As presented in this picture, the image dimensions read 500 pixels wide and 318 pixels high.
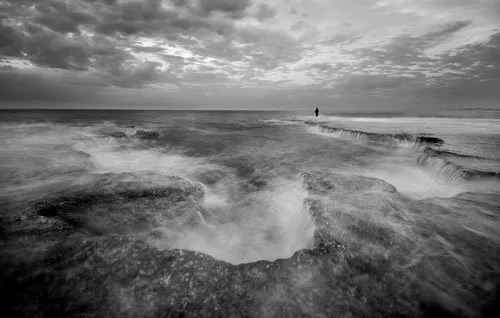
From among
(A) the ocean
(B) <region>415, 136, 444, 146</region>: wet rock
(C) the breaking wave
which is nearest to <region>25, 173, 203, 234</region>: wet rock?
(A) the ocean

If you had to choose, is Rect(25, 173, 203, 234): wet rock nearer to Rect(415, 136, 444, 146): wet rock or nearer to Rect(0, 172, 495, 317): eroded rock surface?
Rect(0, 172, 495, 317): eroded rock surface

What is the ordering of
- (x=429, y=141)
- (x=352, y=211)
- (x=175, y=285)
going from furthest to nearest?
1. (x=429, y=141)
2. (x=352, y=211)
3. (x=175, y=285)

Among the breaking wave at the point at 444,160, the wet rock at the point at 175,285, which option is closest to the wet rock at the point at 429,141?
the breaking wave at the point at 444,160

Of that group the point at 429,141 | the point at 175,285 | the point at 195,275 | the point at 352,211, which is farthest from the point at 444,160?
the point at 175,285

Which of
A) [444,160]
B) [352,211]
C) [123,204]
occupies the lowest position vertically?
[123,204]

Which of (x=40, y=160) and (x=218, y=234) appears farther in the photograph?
(x=40, y=160)

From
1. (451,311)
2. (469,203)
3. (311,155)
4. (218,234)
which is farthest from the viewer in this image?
(311,155)

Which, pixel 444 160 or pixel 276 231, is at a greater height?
pixel 444 160

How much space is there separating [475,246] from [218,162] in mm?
11090

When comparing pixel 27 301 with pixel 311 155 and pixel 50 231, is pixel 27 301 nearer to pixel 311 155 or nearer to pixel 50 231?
pixel 50 231

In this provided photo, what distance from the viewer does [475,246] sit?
14.5 feet

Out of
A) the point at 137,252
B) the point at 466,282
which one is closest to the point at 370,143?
the point at 466,282

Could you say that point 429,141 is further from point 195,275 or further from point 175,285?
point 175,285

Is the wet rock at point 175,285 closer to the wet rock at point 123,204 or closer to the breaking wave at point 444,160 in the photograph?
the wet rock at point 123,204
